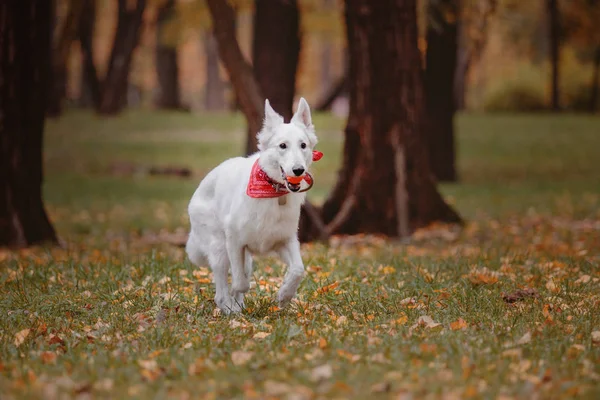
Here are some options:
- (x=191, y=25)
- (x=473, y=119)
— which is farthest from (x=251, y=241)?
(x=473, y=119)

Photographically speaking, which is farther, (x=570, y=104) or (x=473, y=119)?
(x=570, y=104)

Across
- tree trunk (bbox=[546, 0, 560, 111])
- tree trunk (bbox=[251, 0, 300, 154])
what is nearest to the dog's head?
tree trunk (bbox=[251, 0, 300, 154])

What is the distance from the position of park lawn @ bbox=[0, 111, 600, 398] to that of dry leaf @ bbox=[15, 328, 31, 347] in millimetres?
13

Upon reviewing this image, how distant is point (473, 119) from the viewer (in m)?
31.9

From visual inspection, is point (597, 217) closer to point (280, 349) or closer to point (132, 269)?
point (132, 269)

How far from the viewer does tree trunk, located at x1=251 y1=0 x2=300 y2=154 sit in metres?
14.1

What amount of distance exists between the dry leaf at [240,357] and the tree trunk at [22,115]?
20.6 feet

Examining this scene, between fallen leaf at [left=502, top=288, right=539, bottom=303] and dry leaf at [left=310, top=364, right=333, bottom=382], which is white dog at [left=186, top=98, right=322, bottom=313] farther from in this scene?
fallen leaf at [left=502, top=288, right=539, bottom=303]

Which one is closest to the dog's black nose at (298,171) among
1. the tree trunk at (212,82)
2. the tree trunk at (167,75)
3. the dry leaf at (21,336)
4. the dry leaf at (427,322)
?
the dry leaf at (427,322)

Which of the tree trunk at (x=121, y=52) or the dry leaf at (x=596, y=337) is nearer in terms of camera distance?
the dry leaf at (x=596, y=337)

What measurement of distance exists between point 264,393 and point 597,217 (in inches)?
401

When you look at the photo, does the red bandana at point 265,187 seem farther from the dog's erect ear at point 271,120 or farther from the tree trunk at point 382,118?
the tree trunk at point 382,118

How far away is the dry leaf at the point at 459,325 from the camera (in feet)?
20.3

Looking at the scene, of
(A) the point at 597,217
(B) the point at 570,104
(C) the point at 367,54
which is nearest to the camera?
(C) the point at 367,54
